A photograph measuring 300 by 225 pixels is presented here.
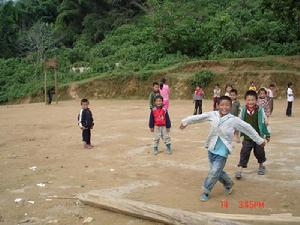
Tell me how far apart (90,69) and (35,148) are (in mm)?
26702

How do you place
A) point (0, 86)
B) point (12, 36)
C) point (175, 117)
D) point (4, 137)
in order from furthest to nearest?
point (12, 36) < point (0, 86) < point (175, 117) < point (4, 137)

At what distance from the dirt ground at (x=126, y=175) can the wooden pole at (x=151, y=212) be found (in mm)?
100

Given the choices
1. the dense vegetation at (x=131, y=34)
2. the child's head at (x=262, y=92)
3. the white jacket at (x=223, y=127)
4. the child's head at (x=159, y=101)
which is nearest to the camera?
the white jacket at (x=223, y=127)

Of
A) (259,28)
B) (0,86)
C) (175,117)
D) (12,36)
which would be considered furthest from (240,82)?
(12,36)

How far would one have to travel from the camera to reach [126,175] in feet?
27.3

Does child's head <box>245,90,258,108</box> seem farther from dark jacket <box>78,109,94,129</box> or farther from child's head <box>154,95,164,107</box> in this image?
dark jacket <box>78,109,94,129</box>

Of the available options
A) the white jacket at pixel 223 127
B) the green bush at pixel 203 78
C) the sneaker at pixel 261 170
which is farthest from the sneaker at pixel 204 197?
the green bush at pixel 203 78

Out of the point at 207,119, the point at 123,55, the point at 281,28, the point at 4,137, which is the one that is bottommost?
the point at 4,137

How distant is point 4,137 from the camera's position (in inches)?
562

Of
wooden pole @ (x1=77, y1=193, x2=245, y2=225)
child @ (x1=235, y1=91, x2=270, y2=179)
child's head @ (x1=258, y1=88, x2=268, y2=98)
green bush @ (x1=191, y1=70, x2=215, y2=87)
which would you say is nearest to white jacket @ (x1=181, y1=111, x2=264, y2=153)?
child @ (x1=235, y1=91, x2=270, y2=179)

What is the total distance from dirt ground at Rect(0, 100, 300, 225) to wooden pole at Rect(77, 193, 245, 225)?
100 millimetres

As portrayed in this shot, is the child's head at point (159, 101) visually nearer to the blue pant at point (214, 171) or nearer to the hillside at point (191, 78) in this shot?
the blue pant at point (214, 171)

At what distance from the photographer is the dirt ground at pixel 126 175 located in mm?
6332

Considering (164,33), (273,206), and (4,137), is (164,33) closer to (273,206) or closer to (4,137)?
(4,137)
